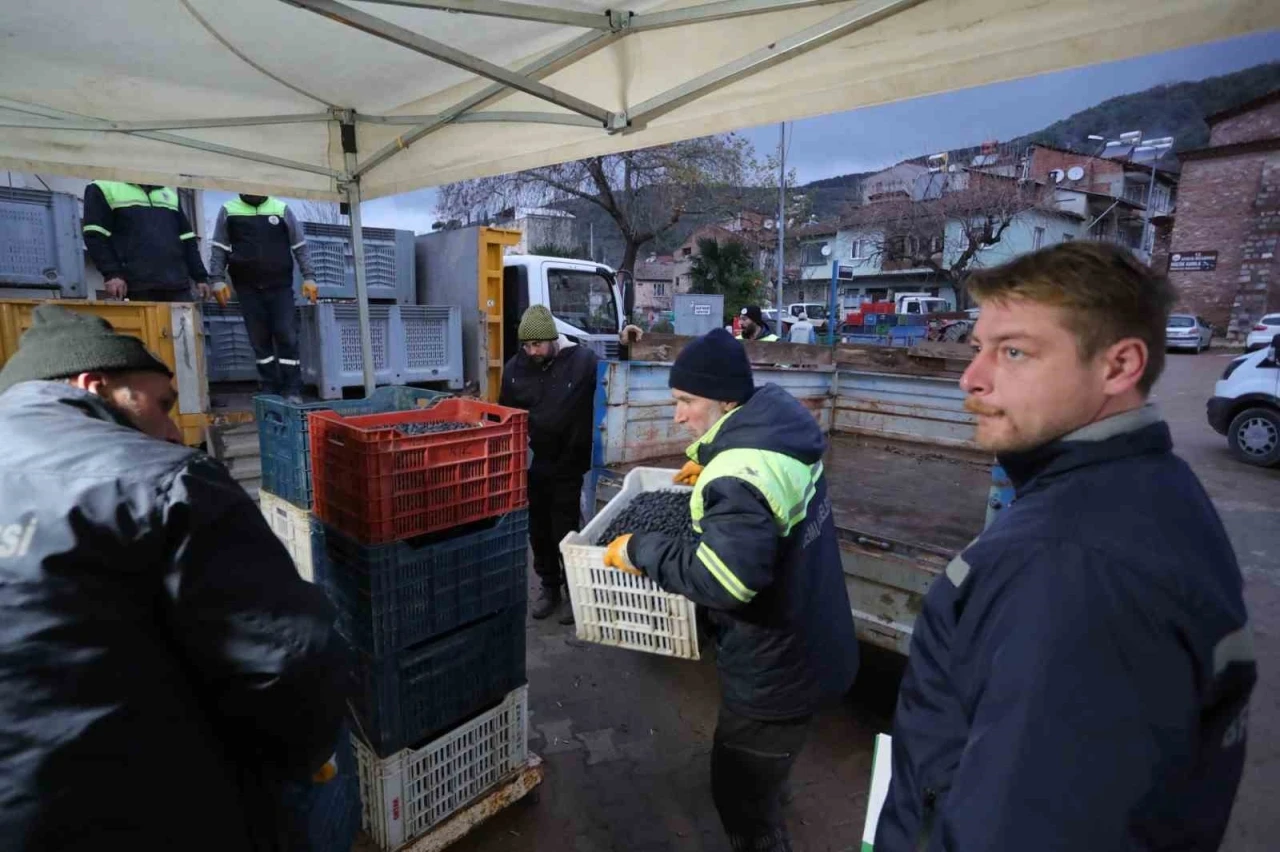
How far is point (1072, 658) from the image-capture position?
0.81 metres

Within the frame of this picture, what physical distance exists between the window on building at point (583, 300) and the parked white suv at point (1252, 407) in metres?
8.20

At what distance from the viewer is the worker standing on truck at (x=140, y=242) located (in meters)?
4.70

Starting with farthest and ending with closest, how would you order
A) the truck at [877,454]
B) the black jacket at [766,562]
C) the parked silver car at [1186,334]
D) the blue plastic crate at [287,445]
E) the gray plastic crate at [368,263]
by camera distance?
the parked silver car at [1186,334] < the gray plastic crate at [368,263] < the truck at [877,454] < the blue plastic crate at [287,445] < the black jacket at [766,562]

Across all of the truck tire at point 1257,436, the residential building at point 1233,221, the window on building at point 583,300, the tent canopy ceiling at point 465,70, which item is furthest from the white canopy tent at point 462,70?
the residential building at point 1233,221

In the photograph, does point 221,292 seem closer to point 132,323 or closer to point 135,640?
point 132,323

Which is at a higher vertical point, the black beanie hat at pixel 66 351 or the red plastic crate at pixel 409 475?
the black beanie hat at pixel 66 351

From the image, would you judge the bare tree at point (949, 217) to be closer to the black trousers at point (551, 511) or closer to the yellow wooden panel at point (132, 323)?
the black trousers at point (551, 511)

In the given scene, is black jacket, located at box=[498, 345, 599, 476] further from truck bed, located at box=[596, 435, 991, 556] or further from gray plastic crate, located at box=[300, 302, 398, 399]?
gray plastic crate, located at box=[300, 302, 398, 399]

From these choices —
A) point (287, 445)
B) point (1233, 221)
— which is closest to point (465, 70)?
point (287, 445)

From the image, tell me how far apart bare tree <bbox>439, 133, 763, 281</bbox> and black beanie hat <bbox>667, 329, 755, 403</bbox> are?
18551 millimetres

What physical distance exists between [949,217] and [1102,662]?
34.2 meters

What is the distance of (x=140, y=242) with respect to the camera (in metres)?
4.92

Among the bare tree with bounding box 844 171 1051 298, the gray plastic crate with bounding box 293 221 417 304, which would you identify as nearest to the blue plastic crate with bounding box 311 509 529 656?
the gray plastic crate with bounding box 293 221 417 304

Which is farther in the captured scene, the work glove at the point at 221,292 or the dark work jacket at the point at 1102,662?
the work glove at the point at 221,292
